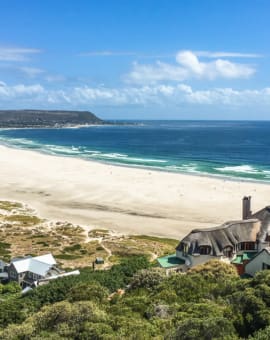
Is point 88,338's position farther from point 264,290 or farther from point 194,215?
point 194,215

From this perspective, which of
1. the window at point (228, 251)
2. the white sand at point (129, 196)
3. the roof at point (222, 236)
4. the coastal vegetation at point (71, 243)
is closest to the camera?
the roof at point (222, 236)

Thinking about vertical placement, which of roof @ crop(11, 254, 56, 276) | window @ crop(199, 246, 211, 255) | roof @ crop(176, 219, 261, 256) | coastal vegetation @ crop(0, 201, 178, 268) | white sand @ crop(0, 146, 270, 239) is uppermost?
roof @ crop(176, 219, 261, 256)

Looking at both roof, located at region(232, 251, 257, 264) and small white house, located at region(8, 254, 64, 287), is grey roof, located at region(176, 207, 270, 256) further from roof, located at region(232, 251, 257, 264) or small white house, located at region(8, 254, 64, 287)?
small white house, located at region(8, 254, 64, 287)

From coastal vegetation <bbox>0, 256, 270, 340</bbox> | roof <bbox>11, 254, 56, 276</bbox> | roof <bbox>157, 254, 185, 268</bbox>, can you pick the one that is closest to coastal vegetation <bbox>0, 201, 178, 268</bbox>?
roof <bbox>11, 254, 56, 276</bbox>

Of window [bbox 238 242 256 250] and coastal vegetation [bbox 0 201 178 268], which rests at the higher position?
window [bbox 238 242 256 250]

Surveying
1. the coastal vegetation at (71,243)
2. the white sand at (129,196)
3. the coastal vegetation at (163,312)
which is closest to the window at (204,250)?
the coastal vegetation at (163,312)

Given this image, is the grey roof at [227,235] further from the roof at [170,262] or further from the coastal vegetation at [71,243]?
the coastal vegetation at [71,243]
